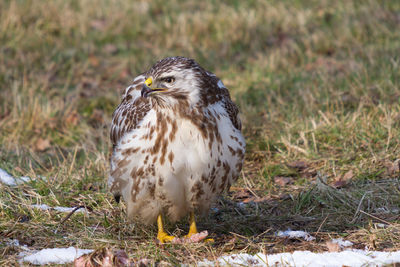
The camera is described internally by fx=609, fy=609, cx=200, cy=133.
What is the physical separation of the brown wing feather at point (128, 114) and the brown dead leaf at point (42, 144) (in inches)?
83.4

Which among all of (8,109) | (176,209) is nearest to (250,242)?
(176,209)

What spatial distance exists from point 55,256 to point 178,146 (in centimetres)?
106

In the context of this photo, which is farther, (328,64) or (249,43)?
(249,43)

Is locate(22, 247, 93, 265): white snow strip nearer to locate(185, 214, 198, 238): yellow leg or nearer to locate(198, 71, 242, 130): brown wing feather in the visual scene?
locate(185, 214, 198, 238): yellow leg

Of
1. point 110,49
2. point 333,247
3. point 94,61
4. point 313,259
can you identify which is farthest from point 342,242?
point 110,49

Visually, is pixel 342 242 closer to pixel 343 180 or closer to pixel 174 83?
pixel 343 180

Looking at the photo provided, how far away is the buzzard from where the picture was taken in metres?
3.76

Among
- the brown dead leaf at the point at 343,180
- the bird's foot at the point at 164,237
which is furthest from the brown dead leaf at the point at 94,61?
the bird's foot at the point at 164,237

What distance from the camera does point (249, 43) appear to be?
8.93m

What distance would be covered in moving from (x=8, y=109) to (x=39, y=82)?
0.73 metres

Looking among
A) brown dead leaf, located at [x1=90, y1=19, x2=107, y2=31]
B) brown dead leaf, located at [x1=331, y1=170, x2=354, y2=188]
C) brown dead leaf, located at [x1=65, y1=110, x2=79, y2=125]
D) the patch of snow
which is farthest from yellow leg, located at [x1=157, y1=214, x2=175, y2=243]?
brown dead leaf, located at [x1=90, y1=19, x2=107, y2=31]

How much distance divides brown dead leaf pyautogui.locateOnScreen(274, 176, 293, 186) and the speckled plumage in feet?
4.35

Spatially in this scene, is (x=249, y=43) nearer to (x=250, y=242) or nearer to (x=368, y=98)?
(x=368, y=98)

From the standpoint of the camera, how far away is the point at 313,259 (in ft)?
12.0
